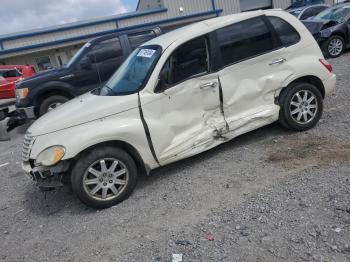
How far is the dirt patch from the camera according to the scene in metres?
4.38

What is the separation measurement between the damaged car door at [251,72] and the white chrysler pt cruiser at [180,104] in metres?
0.01

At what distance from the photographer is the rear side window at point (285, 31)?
5.12m

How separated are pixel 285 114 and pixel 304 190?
1.60m

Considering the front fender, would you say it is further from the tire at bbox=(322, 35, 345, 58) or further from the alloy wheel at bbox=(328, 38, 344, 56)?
the alloy wheel at bbox=(328, 38, 344, 56)

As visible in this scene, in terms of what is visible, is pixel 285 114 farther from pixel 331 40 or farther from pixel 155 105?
pixel 331 40

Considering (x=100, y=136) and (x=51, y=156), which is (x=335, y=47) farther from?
(x=51, y=156)

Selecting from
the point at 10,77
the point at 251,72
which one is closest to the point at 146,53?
the point at 251,72

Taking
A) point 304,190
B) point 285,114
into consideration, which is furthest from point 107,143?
point 285,114

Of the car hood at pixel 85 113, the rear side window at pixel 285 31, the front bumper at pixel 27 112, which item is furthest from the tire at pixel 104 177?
the front bumper at pixel 27 112

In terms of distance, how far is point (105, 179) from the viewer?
4219 mm

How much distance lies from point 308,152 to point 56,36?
2698 cm

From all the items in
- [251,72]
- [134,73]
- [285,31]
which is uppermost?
[285,31]

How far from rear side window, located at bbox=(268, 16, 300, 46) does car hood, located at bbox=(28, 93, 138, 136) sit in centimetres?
225

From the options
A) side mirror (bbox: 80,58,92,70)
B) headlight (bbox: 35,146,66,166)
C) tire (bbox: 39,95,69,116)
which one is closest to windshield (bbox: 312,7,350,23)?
side mirror (bbox: 80,58,92,70)
